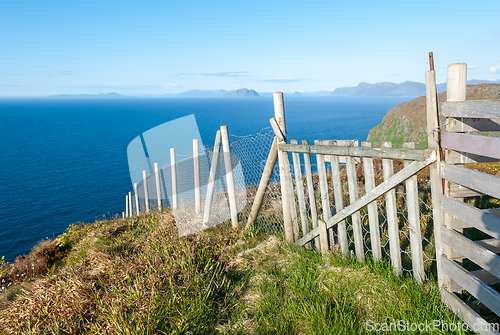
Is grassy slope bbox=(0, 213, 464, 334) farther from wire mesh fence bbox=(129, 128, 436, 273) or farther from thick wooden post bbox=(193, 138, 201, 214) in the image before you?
thick wooden post bbox=(193, 138, 201, 214)

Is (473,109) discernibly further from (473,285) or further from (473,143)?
(473,285)

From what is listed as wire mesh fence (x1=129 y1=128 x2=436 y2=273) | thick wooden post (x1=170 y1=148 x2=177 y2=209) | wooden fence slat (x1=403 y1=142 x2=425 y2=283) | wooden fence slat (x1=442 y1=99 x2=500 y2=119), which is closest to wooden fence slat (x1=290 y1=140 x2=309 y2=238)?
wire mesh fence (x1=129 y1=128 x2=436 y2=273)

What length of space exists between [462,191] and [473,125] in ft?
2.03

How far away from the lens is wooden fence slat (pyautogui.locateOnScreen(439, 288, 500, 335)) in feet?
8.29

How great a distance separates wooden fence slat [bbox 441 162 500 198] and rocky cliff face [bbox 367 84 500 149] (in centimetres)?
1805

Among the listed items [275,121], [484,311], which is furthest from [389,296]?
[275,121]

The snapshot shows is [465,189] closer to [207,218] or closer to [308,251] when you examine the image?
[308,251]

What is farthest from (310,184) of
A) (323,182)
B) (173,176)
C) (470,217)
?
(173,176)

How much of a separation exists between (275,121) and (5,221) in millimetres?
29815

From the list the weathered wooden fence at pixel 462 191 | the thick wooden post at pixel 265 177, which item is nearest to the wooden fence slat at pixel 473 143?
the weathered wooden fence at pixel 462 191

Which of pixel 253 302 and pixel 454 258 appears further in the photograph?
pixel 253 302

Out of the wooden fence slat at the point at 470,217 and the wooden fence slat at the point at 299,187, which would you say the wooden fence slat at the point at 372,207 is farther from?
the wooden fence slat at the point at 299,187

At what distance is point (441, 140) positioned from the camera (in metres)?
2.82

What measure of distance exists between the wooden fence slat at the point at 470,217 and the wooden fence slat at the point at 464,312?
2.28ft
